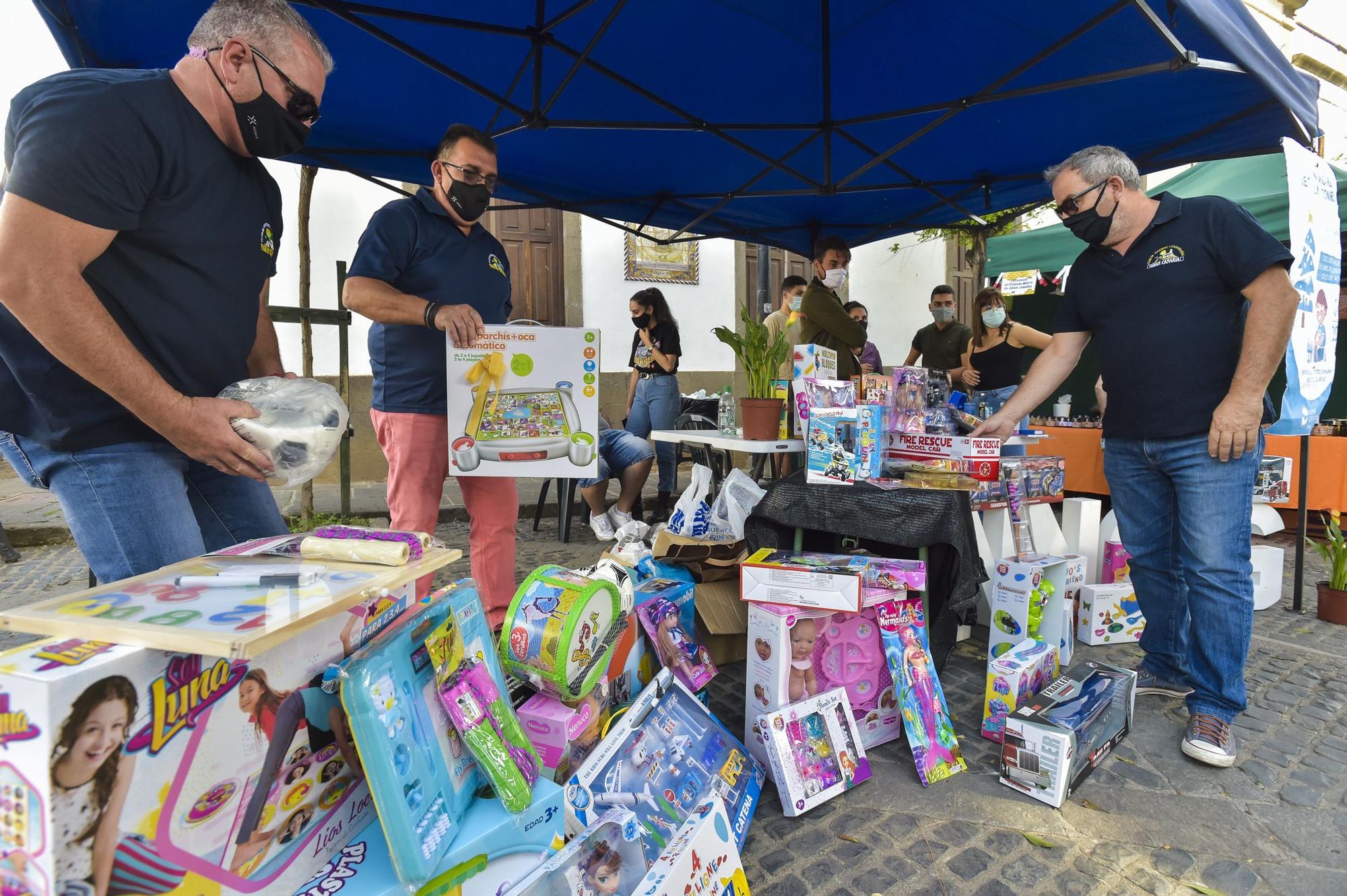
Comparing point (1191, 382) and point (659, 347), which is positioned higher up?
point (659, 347)

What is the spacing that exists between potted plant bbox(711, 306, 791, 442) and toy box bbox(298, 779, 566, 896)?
6.13 ft

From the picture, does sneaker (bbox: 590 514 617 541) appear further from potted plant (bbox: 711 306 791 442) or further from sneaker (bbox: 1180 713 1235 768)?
sneaker (bbox: 1180 713 1235 768)

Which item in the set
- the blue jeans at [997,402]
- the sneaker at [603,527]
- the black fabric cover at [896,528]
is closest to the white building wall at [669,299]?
the sneaker at [603,527]

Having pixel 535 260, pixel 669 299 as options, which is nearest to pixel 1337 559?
pixel 669 299

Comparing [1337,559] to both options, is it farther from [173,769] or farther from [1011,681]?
[173,769]

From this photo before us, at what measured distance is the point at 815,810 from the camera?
191cm

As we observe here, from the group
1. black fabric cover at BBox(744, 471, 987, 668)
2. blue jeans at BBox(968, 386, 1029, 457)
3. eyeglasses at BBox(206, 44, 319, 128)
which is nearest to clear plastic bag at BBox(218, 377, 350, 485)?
eyeglasses at BBox(206, 44, 319, 128)

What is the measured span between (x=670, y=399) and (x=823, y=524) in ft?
9.56

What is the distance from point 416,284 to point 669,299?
6545mm

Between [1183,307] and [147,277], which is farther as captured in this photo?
[1183,307]

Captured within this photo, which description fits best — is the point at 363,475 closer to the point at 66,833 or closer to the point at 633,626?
the point at 633,626

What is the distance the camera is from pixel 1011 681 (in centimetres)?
225

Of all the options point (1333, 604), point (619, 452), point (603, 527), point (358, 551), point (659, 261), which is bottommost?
point (1333, 604)

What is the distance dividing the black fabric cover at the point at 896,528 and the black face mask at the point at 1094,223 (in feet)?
3.34
